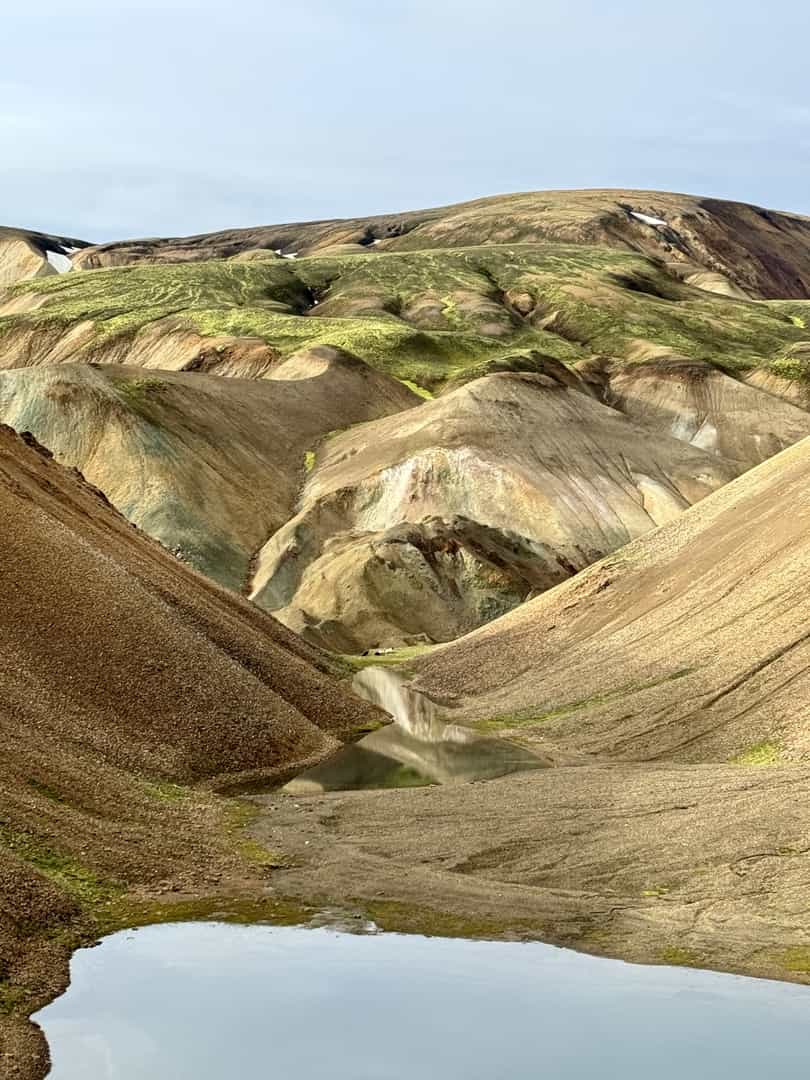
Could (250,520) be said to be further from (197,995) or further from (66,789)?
(197,995)

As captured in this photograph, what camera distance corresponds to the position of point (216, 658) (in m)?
42.6

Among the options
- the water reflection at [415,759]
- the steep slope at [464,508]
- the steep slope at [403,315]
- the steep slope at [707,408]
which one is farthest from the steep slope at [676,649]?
the steep slope at [403,315]

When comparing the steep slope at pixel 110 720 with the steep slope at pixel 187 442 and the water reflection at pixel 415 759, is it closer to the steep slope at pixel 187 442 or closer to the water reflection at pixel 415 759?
the water reflection at pixel 415 759

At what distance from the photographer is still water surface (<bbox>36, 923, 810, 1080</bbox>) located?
17.4m

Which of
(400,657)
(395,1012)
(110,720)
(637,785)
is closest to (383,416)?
(400,657)

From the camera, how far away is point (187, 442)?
96312 mm

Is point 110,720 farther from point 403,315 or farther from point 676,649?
point 403,315

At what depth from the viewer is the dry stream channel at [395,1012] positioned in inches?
685

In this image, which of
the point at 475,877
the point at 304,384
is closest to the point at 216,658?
the point at 475,877

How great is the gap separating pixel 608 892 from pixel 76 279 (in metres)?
157

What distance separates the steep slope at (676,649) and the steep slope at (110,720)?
22.9ft

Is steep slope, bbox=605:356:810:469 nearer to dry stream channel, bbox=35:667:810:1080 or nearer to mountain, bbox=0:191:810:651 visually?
mountain, bbox=0:191:810:651

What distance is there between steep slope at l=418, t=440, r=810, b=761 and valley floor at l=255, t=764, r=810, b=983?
6592 mm

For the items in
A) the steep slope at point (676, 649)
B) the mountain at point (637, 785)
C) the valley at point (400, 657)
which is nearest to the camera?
the mountain at point (637, 785)
